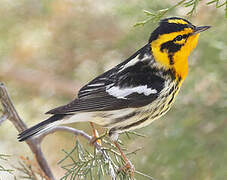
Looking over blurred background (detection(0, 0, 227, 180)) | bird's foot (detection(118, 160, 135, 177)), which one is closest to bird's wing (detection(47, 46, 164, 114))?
bird's foot (detection(118, 160, 135, 177))

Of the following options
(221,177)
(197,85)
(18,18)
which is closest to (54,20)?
(18,18)

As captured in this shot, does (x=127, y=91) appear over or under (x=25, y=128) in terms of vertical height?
over

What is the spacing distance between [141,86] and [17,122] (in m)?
0.99

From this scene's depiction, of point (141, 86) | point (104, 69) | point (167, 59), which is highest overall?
point (104, 69)

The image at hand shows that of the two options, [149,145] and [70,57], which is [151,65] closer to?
[149,145]

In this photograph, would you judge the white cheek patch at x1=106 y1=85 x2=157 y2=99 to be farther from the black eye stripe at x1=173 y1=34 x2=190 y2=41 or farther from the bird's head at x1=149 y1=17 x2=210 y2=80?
the black eye stripe at x1=173 y1=34 x2=190 y2=41

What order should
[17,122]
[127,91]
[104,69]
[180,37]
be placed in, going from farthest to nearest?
[104,69]
[127,91]
[180,37]
[17,122]

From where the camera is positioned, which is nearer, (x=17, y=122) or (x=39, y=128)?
(x=17, y=122)

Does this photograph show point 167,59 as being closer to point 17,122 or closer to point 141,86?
point 141,86

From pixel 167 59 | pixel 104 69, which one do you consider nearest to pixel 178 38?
pixel 167 59

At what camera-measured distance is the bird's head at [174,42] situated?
2.90 metres

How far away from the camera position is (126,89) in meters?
3.07

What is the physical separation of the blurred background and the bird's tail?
1.39 m

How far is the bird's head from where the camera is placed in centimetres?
290
